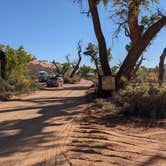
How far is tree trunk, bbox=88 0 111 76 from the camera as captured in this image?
→ 2527cm

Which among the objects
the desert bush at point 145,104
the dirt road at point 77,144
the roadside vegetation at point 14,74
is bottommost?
the dirt road at point 77,144

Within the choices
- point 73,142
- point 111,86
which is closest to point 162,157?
point 73,142

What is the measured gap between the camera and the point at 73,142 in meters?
9.34

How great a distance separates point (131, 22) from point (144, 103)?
1374 centimetres

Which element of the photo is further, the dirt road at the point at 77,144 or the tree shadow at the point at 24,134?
the tree shadow at the point at 24,134

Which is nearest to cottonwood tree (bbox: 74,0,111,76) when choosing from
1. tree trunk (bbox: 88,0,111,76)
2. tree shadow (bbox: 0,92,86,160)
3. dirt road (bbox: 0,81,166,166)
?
tree trunk (bbox: 88,0,111,76)

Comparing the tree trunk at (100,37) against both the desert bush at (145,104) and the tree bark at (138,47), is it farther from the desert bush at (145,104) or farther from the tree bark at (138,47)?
the desert bush at (145,104)

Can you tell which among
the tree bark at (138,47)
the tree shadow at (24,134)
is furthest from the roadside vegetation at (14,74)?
the tree shadow at (24,134)

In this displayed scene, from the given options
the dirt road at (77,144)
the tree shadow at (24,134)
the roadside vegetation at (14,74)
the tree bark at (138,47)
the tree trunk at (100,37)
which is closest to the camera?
the dirt road at (77,144)

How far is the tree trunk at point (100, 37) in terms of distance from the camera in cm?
2527

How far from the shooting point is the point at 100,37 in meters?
25.5

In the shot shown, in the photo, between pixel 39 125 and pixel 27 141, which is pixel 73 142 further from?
pixel 39 125

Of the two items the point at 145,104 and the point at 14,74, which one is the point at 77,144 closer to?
the point at 145,104

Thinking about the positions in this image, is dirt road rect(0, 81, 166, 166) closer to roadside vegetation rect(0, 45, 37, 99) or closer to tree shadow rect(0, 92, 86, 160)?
tree shadow rect(0, 92, 86, 160)
